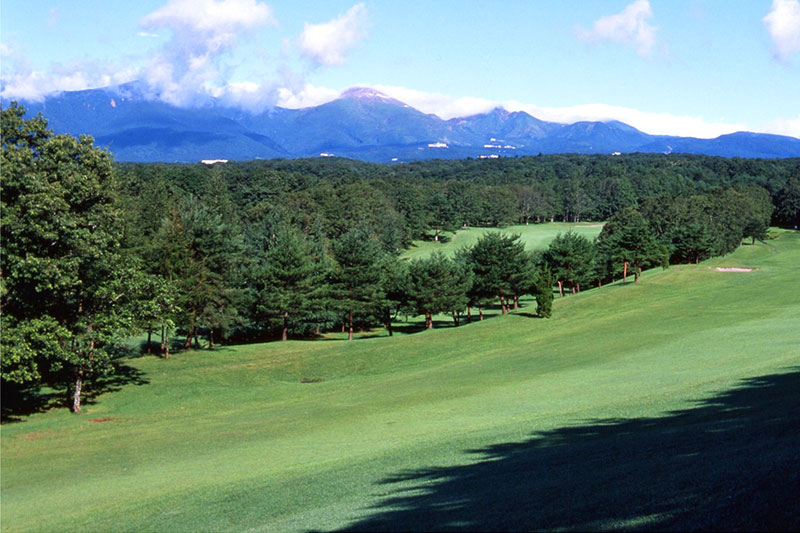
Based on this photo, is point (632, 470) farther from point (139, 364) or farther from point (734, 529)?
point (139, 364)

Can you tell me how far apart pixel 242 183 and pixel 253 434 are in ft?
406

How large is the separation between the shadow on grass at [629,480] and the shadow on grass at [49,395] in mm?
24434

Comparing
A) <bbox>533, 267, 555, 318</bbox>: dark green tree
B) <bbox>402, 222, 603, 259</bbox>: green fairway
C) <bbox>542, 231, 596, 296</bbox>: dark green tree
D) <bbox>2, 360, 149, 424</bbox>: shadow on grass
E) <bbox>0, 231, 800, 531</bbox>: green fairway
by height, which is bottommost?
<bbox>2, 360, 149, 424</bbox>: shadow on grass

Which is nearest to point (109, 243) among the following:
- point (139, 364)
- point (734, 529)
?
point (139, 364)

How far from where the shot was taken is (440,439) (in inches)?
763

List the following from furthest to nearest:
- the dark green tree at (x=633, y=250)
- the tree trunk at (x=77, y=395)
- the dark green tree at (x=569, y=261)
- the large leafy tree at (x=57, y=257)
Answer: the dark green tree at (x=633, y=250)
the dark green tree at (x=569, y=261)
the tree trunk at (x=77, y=395)
the large leafy tree at (x=57, y=257)

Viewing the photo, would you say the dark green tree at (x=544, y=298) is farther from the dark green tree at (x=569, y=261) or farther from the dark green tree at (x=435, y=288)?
the dark green tree at (x=569, y=261)

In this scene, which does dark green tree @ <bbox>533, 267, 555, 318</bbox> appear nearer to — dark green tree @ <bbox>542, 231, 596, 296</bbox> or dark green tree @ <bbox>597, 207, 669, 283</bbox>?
dark green tree @ <bbox>542, 231, 596, 296</bbox>

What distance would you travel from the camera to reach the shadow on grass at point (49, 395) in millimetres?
31188

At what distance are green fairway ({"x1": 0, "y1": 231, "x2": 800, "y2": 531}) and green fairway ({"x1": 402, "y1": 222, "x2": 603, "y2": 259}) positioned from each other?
83.9 metres

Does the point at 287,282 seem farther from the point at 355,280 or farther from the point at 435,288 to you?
the point at 435,288

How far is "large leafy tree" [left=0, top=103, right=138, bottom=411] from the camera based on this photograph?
27953 mm

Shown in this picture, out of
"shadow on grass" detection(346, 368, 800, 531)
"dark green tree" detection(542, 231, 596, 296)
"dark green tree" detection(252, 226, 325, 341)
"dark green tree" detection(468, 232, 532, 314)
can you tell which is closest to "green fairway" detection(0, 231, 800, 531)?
"shadow on grass" detection(346, 368, 800, 531)

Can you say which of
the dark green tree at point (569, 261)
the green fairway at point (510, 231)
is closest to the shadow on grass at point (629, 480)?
the dark green tree at point (569, 261)
